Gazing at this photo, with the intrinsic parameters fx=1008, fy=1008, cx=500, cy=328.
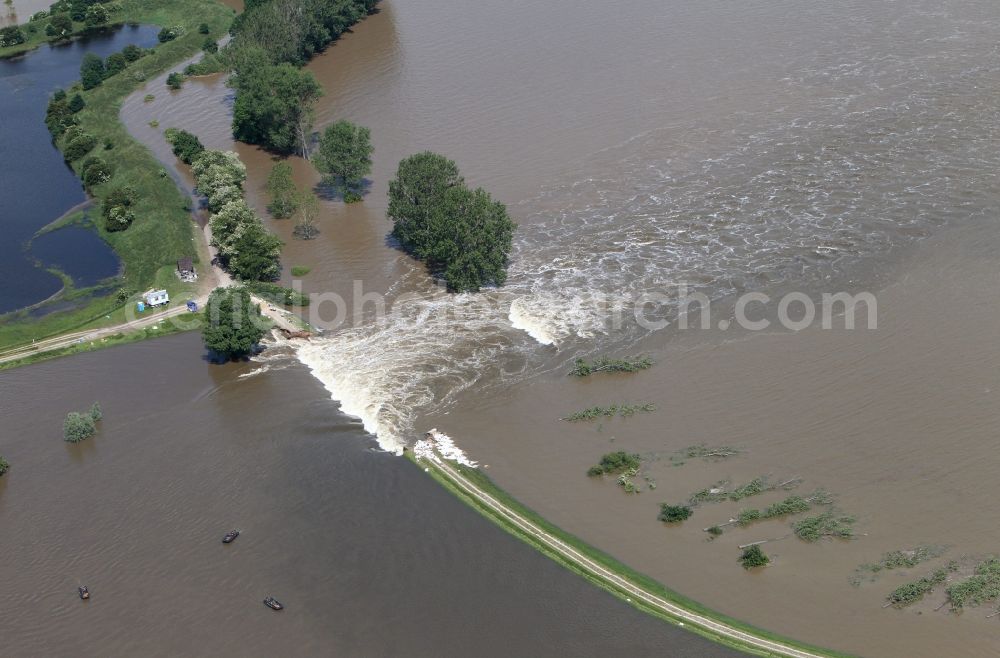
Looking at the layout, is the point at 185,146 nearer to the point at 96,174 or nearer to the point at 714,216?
the point at 96,174

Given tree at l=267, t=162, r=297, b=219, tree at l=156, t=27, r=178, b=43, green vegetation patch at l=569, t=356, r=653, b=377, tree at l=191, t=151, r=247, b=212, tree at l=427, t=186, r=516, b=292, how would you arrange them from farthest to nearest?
tree at l=156, t=27, r=178, b=43, tree at l=267, t=162, r=297, b=219, tree at l=191, t=151, r=247, b=212, tree at l=427, t=186, r=516, b=292, green vegetation patch at l=569, t=356, r=653, b=377

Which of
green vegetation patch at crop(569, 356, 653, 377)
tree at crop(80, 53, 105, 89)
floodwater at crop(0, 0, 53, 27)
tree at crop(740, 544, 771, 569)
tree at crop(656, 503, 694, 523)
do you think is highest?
floodwater at crop(0, 0, 53, 27)

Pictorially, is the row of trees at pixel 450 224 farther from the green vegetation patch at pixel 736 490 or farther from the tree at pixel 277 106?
the green vegetation patch at pixel 736 490

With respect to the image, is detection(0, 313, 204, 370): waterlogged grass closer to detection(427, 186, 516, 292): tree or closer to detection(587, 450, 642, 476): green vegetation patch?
detection(427, 186, 516, 292): tree

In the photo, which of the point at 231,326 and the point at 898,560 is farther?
the point at 231,326

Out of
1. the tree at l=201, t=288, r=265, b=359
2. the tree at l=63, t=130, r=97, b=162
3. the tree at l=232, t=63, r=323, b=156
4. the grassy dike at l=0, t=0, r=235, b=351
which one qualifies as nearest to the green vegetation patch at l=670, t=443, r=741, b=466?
the tree at l=201, t=288, r=265, b=359

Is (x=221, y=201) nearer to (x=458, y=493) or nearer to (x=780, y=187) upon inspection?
(x=458, y=493)

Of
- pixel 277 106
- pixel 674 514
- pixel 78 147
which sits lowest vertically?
pixel 674 514

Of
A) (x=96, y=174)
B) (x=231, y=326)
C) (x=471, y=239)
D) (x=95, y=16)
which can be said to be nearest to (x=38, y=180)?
(x=96, y=174)
